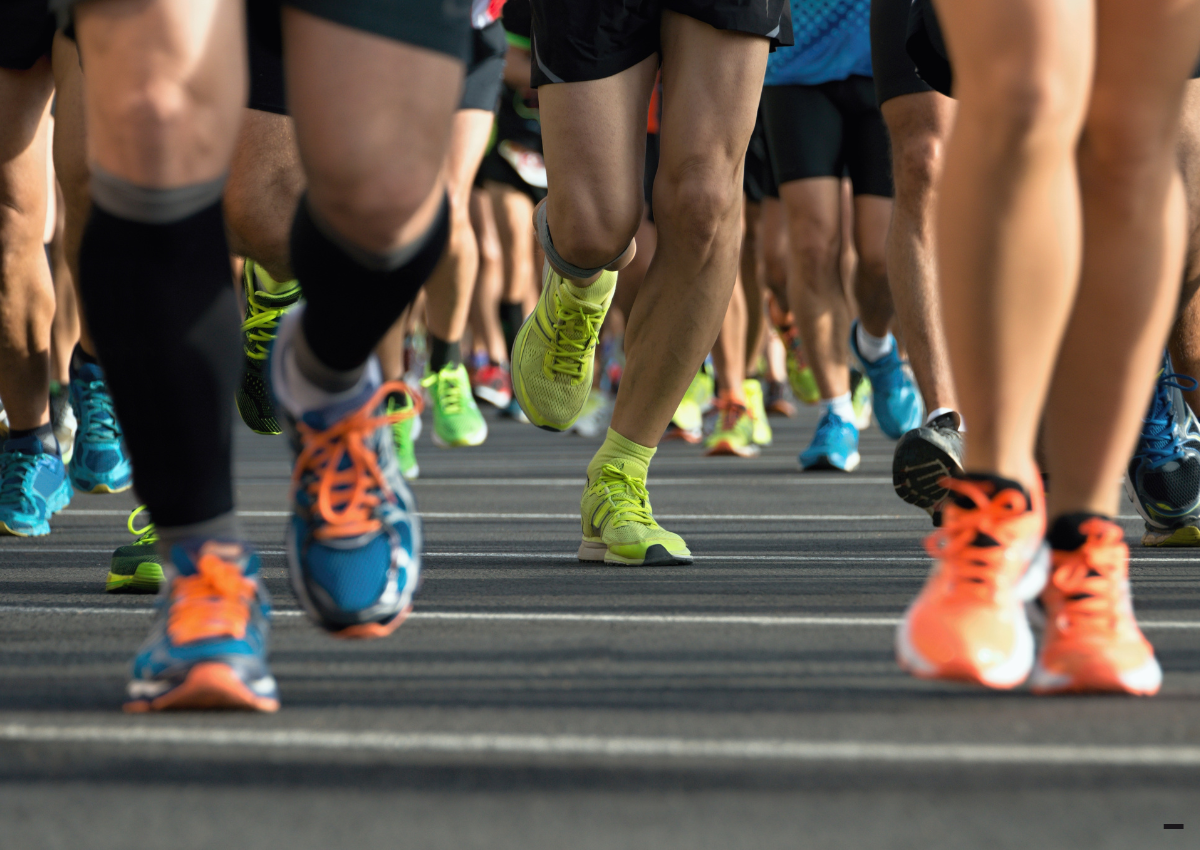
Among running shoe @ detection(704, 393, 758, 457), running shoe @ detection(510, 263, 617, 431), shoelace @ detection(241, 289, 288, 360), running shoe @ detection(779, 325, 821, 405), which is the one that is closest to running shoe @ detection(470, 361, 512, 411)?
running shoe @ detection(779, 325, 821, 405)

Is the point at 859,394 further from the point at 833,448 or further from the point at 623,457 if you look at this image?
the point at 623,457

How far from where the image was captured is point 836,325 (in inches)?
226

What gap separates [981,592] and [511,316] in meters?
8.25

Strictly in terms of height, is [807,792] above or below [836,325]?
above

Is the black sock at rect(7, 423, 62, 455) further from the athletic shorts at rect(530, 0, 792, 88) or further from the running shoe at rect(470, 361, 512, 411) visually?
the running shoe at rect(470, 361, 512, 411)

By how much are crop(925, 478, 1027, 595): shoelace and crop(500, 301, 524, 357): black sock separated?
7.93 m

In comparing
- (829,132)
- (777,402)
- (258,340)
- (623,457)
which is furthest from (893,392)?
(777,402)

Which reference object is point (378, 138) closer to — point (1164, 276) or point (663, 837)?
point (663, 837)

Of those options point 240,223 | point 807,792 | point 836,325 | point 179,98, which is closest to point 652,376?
point 240,223

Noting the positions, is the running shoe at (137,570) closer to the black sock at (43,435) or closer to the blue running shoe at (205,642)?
the blue running shoe at (205,642)

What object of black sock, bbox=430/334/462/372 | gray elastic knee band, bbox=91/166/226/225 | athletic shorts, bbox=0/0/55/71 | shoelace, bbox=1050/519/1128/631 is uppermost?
athletic shorts, bbox=0/0/55/71

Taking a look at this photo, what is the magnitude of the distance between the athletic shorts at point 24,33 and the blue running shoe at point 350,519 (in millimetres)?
1588

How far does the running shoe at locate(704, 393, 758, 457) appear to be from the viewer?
653 cm

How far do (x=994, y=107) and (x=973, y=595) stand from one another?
0.57 meters
